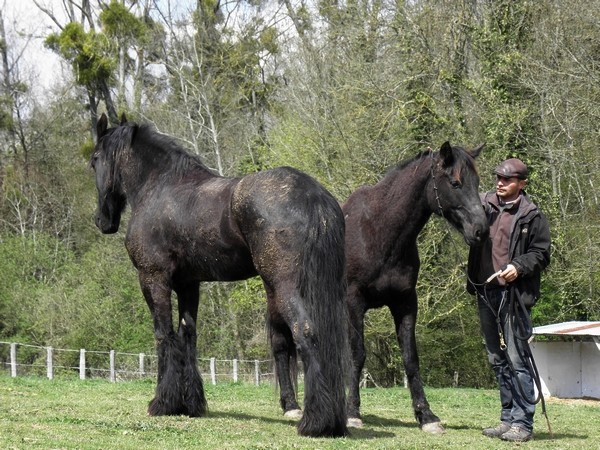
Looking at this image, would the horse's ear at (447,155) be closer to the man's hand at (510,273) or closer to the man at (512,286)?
the man at (512,286)

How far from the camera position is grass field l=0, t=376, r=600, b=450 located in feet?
23.1

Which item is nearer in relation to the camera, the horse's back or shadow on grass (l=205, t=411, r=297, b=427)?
the horse's back

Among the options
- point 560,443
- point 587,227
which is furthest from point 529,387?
point 587,227

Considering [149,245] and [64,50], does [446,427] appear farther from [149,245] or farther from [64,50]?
[64,50]

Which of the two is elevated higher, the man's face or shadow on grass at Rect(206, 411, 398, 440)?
the man's face

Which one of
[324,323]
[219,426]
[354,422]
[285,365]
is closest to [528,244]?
[324,323]

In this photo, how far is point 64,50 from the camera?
3694 centimetres

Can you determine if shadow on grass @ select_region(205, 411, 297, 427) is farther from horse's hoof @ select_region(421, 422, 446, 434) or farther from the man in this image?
the man

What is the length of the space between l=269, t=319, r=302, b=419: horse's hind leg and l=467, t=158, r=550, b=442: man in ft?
6.04

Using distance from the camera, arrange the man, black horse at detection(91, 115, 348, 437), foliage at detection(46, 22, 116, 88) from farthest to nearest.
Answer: foliage at detection(46, 22, 116, 88) < the man < black horse at detection(91, 115, 348, 437)

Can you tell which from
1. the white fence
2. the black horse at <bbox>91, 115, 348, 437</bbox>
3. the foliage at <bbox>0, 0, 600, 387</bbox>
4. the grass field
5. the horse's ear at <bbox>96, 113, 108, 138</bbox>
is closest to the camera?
the grass field

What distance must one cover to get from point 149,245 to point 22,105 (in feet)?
135

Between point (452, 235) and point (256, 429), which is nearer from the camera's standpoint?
point (256, 429)

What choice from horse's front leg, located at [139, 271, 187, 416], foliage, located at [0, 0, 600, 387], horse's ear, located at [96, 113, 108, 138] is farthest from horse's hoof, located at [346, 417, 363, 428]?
foliage, located at [0, 0, 600, 387]
